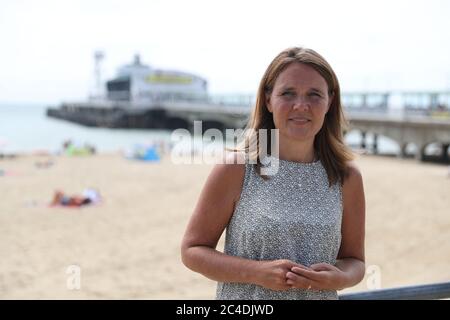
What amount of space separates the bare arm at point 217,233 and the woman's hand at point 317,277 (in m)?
0.05

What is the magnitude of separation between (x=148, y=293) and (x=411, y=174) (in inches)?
537

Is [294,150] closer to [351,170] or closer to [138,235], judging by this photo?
[351,170]

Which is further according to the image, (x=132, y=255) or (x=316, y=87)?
(x=132, y=255)

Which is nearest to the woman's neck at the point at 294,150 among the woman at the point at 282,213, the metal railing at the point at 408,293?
the woman at the point at 282,213

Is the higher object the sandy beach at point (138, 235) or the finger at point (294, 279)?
the finger at point (294, 279)

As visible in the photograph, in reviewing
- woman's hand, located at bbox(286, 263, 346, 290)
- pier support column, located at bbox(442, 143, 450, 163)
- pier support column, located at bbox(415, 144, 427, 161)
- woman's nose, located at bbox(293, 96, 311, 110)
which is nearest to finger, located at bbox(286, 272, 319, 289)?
woman's hand, located at bbox(286, 263, 346, 290)

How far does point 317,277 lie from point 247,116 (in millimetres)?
638

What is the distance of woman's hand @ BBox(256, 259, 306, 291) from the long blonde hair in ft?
0.82

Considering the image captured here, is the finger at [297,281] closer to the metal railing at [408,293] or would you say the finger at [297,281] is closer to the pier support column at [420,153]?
the metal railing at [408,293]

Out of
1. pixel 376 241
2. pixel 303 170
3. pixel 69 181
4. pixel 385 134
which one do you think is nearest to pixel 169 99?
pixel 385 134

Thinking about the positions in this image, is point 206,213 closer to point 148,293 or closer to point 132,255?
point 148,293

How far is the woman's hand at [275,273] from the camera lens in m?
1.21

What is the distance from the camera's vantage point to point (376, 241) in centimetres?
914

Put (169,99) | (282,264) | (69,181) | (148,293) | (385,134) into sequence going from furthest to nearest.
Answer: (169,99) → (385,134) → (69,181) → (148,293) → (282,264)
